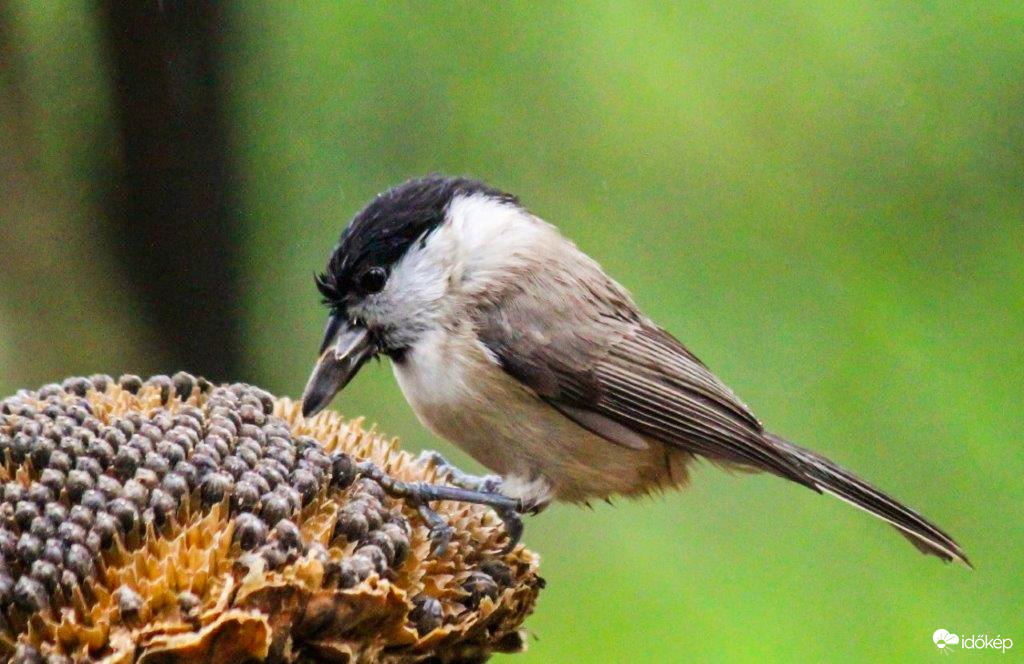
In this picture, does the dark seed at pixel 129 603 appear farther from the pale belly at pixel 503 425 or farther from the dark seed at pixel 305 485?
the pale belly at pixel 503 425

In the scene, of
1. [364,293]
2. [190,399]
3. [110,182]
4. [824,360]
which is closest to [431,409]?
[364,293]

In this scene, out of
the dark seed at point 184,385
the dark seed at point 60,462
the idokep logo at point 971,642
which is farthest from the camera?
the idokep logo at point 971,642

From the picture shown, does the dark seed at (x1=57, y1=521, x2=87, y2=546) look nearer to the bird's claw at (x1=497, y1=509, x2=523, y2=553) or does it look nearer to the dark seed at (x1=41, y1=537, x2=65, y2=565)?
the dark seed at (x1=41, y1=537, x2=65, y2=565)

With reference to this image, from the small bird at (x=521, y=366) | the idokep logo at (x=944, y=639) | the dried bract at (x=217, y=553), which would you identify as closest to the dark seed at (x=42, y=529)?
the dried bract at (x=217, y=553)

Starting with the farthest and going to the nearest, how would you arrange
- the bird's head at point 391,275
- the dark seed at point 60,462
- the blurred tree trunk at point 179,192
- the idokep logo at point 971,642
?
1. the blurred tree trunk at point 179,192
2. the idokep logo at point 971,642
3. the bird's head at point 391,275
4. the dark seed at point 60,462

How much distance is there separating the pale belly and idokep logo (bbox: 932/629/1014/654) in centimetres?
92

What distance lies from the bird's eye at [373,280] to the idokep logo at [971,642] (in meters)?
1.25

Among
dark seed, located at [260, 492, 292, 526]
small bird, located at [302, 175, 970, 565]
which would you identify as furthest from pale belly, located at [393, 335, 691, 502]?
dark seed, located at [260, 492, 292, 526]

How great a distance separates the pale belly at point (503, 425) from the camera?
3.97 ft

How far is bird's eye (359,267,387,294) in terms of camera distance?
1207 millimetres

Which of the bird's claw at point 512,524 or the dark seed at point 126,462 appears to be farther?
the bird's claw at point 512,524

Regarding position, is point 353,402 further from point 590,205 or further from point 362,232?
point 362,232

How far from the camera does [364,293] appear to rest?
47.8 inches

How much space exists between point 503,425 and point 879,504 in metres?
0.49
